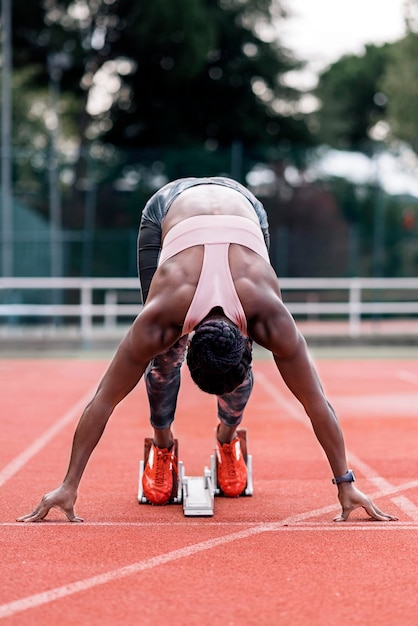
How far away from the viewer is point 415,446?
705 centimetres

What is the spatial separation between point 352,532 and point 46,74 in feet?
95.4

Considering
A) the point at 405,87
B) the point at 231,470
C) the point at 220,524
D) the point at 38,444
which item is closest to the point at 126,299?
the point at 38,444

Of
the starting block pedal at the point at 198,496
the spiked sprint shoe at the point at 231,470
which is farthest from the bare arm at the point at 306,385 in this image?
the spiked sprint shoe at the point at 231,470

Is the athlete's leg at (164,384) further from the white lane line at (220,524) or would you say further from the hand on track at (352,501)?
the hand on track at (352,501)

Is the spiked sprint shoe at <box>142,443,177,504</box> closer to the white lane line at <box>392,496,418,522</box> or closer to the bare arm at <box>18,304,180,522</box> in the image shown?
the bare arm at <box>18,304,180,522</box>

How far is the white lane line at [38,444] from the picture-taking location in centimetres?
605

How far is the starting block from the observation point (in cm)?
483

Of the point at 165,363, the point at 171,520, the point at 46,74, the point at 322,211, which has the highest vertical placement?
the point at 46,74

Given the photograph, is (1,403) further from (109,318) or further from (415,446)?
(109,318)

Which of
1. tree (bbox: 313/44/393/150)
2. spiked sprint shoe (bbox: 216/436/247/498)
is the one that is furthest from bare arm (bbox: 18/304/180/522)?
tree (bbox: 313/44/393/150)

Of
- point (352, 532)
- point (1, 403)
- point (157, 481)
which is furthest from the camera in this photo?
point (1, 403)

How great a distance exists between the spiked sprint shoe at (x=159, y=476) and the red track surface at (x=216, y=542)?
84 mm

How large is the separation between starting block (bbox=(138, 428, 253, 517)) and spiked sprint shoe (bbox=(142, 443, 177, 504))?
0.05m

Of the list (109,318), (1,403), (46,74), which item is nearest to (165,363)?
(1,403)
